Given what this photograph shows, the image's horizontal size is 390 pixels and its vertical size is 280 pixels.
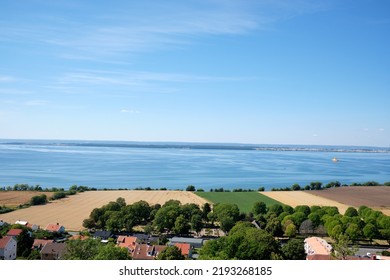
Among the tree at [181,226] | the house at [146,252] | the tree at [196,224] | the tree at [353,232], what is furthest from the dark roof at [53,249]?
the tree at [353,232]

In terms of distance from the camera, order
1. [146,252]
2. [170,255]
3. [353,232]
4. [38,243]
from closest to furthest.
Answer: [170,255]
[146,252]
[38,243]
[353,232]

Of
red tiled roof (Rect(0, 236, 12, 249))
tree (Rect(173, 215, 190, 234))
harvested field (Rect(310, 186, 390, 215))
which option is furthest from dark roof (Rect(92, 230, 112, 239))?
harvested field (Rect(310, 186, 390, 215))

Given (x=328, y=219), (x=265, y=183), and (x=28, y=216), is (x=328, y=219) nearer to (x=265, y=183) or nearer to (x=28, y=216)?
(x=28, y=216)

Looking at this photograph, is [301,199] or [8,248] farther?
[301,199]

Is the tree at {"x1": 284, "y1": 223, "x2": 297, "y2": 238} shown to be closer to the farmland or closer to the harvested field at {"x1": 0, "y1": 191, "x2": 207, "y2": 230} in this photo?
the farmland

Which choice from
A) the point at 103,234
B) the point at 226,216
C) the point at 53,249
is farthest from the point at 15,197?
the point at 53,249

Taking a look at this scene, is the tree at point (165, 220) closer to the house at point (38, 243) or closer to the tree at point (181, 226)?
the tree at point (181, 226)

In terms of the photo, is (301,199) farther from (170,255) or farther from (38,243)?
(38,243)
